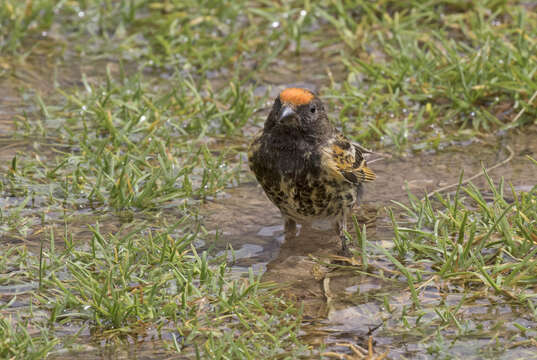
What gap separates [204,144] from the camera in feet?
20.8

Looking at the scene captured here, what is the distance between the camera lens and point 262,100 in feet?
23.4

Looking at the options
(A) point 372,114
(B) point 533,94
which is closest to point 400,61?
(A) point 372,114

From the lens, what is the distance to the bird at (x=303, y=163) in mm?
5215

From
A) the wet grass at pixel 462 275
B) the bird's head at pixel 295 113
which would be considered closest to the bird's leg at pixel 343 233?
the wet grass at pixel 462 275

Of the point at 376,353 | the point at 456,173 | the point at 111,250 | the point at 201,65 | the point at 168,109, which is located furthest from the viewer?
the point at 201,65

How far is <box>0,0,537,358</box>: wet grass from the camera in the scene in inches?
170

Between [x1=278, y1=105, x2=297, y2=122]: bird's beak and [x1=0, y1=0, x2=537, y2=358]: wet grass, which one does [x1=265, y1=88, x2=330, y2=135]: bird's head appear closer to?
[x1=278, y1=105, x2=297, y2=122]: bird's beak

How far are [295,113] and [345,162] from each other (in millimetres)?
462

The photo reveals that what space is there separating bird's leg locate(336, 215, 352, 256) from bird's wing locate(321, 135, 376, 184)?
0.87 feet

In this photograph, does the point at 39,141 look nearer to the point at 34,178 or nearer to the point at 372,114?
the point at 34,178

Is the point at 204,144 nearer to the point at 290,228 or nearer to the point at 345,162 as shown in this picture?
the point at 290,228

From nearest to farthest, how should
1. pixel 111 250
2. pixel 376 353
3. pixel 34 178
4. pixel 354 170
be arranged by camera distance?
1. pixel 376 353
2. pixel 111 250
3. pixel 354 170
4. pixel 34 178

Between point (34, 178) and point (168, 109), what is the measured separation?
4.92 feet

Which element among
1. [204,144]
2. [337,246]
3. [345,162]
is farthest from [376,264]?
[204,144]
